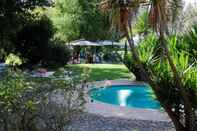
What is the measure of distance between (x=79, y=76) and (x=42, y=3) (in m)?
11.9

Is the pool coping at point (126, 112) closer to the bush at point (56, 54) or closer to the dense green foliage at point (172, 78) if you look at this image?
the dense green foliage at point (172, 78)

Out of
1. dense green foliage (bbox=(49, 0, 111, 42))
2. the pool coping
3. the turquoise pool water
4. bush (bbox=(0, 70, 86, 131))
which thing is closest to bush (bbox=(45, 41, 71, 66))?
the turquoise pool water

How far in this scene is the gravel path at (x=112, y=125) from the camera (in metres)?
9.51

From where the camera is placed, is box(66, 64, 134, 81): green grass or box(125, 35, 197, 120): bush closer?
box(125, 35, 197, 120): bush

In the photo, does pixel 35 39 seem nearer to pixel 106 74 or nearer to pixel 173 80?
pixel 106 74

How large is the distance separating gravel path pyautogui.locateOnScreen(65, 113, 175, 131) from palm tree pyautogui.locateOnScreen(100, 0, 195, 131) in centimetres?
151

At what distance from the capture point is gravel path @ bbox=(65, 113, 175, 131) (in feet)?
31.2

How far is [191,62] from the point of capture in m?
8.60

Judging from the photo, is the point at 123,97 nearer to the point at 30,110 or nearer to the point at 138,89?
the point at 138,89

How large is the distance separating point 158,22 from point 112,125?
3.35m

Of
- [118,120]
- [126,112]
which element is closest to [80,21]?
[126,112]

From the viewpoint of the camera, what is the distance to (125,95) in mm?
18547

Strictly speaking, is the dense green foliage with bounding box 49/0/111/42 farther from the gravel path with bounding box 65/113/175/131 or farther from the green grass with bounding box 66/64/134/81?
the gravel path with bounding box 65/113/175/131

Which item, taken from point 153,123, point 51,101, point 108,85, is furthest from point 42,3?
point 51,101
